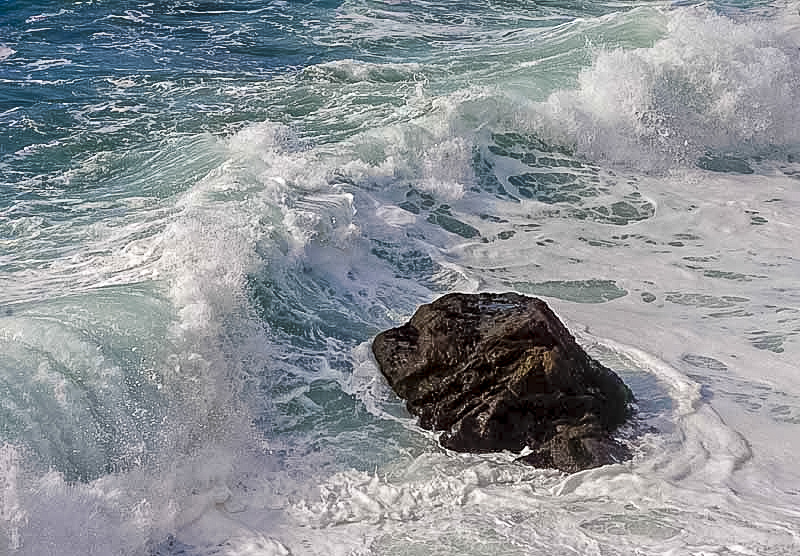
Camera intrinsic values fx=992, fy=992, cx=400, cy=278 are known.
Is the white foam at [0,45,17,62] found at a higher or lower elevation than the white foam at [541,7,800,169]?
lower

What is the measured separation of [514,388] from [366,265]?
2.99 m

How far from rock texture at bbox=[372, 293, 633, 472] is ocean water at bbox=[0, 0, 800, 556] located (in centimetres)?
15

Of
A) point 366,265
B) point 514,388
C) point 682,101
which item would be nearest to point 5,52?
point 366,265

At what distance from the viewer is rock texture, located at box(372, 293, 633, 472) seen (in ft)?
19.8

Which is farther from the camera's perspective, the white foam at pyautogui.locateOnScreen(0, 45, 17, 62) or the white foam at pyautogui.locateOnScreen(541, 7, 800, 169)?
the white foam at pyautogui.locateOnScreen(0, 45, 17, 62)

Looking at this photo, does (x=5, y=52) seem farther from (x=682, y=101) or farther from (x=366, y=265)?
(x=682, y=101)

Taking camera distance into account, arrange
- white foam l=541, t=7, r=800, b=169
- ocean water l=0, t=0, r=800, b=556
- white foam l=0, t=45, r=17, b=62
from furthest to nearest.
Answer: white foam l=0, t=45, r=17, b=62
white foam l=541, t=7, r=800, b=169
ocean water l=0, t=0, r=800, b=556

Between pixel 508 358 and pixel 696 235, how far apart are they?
172 inches

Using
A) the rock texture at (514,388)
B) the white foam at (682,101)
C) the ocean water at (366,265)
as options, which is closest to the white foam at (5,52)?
the ocean water at (366,265)

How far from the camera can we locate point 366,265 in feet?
28.8

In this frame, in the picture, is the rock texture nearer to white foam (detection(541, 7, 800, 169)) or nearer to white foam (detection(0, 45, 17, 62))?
white foam (detection(541, 7, 800, 169))

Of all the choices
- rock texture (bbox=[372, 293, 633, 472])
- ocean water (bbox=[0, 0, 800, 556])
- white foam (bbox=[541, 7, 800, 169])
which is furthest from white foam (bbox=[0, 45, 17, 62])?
rock texture (bbox=[372, 293, 633, 472])

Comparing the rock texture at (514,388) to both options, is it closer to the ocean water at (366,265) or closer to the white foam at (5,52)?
the ocean water at (366,265)

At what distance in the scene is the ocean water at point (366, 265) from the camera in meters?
5.50
